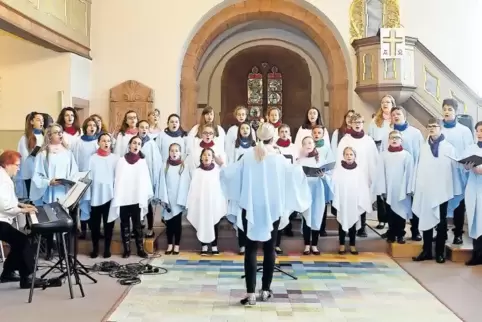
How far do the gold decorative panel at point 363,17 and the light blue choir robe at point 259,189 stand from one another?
6883 mm

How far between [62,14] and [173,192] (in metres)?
4.30

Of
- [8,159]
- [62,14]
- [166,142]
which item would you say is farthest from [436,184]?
[62,14]

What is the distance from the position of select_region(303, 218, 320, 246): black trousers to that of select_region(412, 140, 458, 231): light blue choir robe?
1.25m

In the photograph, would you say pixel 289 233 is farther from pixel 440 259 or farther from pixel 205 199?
pixel 440 259

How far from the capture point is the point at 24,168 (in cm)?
704

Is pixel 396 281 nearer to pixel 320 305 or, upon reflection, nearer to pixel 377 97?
pixel 320 305

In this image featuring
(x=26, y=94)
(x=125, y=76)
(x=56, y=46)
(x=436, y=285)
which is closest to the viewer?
(x=436, y=285)

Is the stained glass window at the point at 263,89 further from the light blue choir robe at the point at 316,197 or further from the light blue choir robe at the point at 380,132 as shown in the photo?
the light blue choir robe at the point at 316,197

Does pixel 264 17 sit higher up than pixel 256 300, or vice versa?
pixel 264 17

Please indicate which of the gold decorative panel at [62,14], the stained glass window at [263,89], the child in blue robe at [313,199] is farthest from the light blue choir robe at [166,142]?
the stained glass window at [263,89]

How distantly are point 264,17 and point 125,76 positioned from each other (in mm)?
3099

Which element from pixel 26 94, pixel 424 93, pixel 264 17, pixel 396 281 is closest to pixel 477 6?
pixel 424 93

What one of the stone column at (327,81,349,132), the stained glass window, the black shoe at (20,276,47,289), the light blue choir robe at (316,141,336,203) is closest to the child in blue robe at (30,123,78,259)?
the black shoe at (20,276,47,289)

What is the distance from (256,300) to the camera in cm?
515
